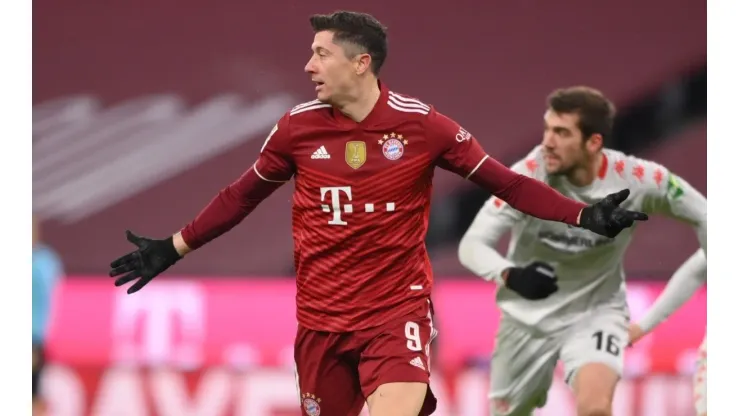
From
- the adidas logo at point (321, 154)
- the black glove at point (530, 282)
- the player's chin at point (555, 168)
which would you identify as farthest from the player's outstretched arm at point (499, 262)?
the adidas logo at point (321, 154)

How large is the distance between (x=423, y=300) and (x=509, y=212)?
1267mm

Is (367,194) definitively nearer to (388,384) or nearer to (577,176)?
(388,384)

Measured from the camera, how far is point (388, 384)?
3.50 meters

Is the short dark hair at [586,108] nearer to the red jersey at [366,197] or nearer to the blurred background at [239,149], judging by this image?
the blurred background at [239,149]

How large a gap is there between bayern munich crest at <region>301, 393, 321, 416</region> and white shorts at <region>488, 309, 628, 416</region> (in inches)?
54.7

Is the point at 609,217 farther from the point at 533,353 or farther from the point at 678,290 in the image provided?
the point at 678,290

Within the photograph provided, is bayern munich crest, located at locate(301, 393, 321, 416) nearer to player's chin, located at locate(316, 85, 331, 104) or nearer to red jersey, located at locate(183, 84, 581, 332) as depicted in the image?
red jersey, located at locate(183, 84, 581, 332)

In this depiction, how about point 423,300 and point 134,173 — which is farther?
point 134,173

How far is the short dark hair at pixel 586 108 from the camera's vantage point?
4.92 meters

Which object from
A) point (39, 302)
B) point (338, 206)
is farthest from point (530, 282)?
point (39, 302)

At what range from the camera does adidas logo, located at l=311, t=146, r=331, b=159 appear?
369 cm

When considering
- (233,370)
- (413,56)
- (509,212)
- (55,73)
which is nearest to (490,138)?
(413,56)

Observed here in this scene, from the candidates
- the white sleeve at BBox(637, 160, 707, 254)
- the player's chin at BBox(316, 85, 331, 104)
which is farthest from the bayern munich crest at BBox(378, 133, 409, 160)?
the white sleeve at BBox(637, 160, 707, 254)

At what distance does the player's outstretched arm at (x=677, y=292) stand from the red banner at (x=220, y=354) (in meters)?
0.45
